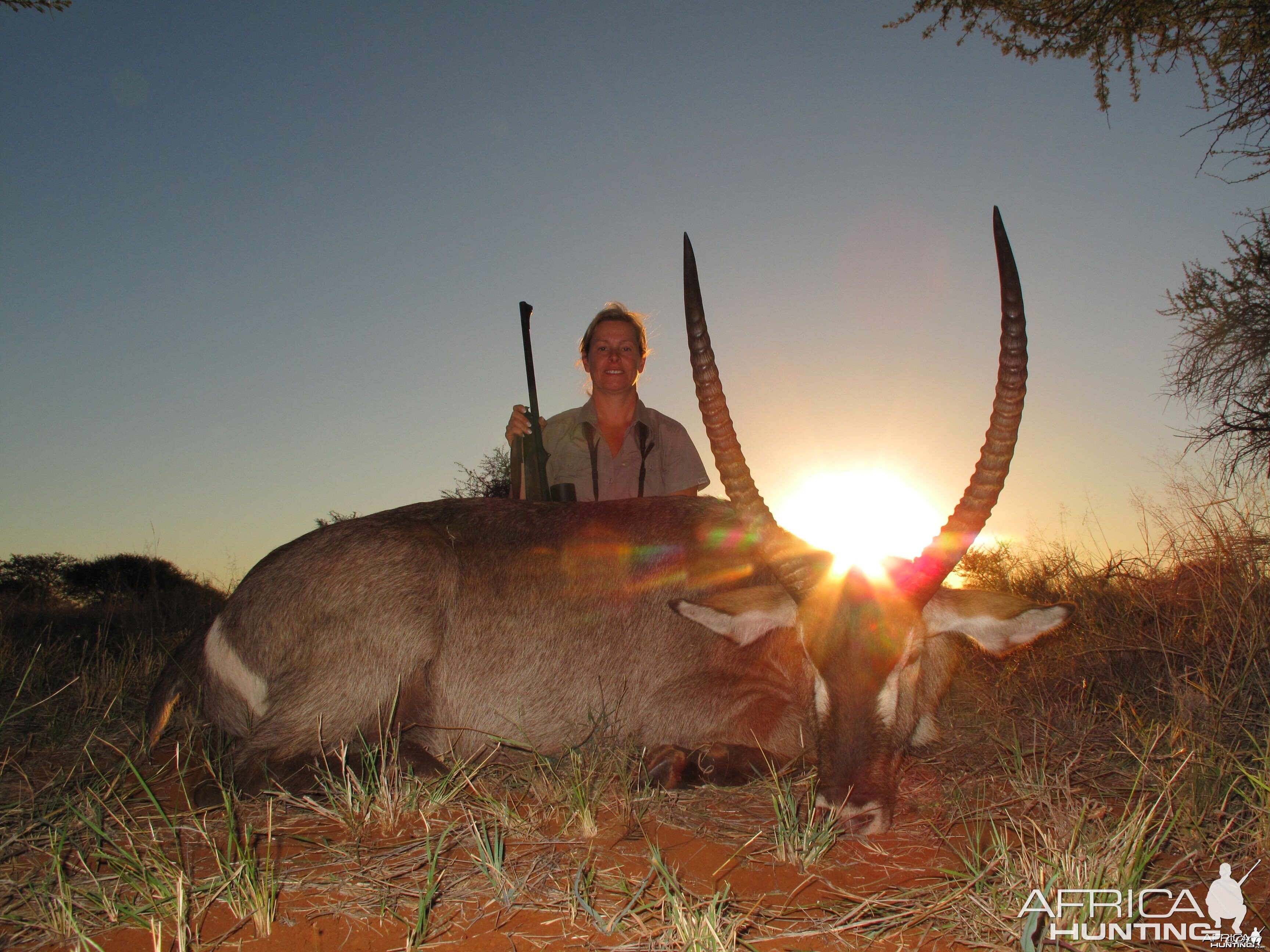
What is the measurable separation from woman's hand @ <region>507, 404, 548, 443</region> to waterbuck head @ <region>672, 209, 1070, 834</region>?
3.36m

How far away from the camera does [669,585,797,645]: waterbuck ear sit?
3.30 metres

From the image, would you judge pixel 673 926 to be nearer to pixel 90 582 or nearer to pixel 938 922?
pixel 938 922

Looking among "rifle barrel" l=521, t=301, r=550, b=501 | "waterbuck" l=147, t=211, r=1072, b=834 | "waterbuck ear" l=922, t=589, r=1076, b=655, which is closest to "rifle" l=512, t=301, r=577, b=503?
"rifle barrel" l=521, t=301, r=550, b=501

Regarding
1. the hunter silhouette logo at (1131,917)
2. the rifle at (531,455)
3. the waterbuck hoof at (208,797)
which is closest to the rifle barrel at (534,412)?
the rifle at (531,455)

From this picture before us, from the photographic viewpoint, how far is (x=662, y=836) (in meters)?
2.65

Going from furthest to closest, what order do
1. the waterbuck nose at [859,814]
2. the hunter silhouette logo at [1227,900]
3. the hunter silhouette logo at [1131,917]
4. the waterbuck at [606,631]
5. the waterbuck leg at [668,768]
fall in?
the waterbuck leg at [668,768], the waterbuck at [606,631], the waterbuck nose at [859,814], the hunter silhouette logo at [1227,900], the hunter silhouette logo at [1131,917]

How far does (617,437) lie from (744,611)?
143 inches

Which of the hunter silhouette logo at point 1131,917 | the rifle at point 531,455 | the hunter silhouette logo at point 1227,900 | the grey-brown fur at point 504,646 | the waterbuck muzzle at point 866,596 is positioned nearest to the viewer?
the hunter silhouette logo at point 1131,917

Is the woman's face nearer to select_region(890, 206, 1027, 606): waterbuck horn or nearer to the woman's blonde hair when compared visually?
the woman's blonde hair

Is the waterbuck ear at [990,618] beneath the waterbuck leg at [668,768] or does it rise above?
above

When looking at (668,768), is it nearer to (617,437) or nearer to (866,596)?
(866,596)

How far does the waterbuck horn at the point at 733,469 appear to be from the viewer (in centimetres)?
320

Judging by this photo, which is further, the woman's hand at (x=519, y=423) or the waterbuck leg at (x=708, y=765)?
the woman's hand at (x=519, y=423)

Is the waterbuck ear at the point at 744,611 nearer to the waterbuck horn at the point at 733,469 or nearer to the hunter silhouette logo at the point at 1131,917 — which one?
the waterbuck horn at the point at 733,469
